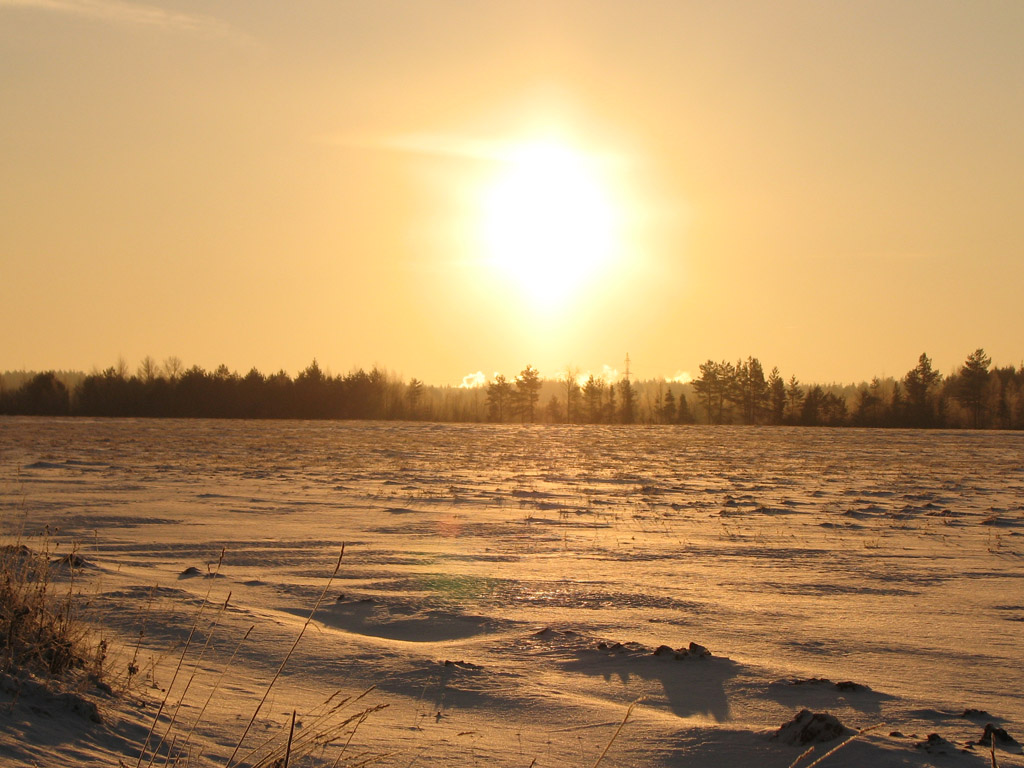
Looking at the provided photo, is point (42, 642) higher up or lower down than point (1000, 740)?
higher up

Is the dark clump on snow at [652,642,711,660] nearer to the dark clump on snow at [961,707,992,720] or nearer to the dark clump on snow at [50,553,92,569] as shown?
the dark clump on snow at [961,707,992,720]

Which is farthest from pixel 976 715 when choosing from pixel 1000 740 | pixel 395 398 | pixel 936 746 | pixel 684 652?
pixel 395 398

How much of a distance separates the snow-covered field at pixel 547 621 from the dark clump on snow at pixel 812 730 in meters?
0.03

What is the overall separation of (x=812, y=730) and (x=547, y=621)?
290 centimetres

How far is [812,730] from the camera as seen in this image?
425cm

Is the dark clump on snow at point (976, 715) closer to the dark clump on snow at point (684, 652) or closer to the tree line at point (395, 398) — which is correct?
the dark clump on snow at point (684, 652)

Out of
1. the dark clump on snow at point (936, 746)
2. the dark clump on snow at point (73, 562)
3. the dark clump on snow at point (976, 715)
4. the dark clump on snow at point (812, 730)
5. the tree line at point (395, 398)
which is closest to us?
the dark clump on snow at point (936, 746)

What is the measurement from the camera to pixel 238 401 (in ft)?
266

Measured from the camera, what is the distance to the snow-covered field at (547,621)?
4289 mm

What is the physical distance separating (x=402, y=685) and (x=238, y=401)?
80.4m

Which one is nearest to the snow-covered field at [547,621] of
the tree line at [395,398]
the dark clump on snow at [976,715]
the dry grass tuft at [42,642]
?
the dark clump on snow at [976,715]

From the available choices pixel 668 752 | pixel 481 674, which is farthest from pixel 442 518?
pixel 668 752

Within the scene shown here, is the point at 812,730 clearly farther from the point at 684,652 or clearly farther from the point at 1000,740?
the point at 684,652

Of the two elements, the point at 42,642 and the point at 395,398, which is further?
the point at 395,398
